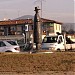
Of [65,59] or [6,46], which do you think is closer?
[65,59]

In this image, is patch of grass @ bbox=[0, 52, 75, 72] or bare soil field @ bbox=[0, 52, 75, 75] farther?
patch of grass @ bbox=[0, 52, 75, 72]

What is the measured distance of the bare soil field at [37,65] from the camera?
12777 mm

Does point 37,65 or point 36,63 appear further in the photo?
point 36,63

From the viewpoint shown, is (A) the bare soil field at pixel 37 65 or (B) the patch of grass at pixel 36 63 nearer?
(A) the bare soil field at pixel 37 65

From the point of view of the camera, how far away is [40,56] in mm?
15789

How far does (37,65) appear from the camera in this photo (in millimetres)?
13844

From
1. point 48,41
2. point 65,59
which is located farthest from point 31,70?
point 48,41

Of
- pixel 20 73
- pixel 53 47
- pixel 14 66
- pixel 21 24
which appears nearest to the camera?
pixel 20 73

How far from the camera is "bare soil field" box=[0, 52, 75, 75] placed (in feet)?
41.9

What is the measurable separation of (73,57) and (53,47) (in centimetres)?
1047

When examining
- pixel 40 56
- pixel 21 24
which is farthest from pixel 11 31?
pixel 40 56

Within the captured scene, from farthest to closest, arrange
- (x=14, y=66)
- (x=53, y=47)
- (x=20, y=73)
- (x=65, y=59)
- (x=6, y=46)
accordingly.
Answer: (x=53, y=47) → (x=6, y=46) → (x=65, y=59) → (x=14, y=66) → (x=20, y=73)

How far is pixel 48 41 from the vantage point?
1057 inches

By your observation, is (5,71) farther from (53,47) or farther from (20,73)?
(53,47)
